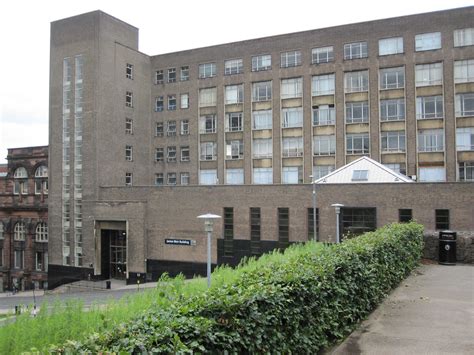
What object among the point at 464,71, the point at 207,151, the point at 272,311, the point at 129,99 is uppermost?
the point at 464,71

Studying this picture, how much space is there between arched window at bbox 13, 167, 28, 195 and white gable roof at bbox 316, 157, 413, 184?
146ft

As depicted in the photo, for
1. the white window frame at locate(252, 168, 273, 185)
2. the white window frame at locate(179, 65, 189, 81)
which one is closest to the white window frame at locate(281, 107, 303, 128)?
the white window frame at locate(252, 168, 273, 185)

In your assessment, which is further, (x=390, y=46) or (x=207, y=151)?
(x=207, y=151)

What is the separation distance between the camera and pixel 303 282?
862 cm

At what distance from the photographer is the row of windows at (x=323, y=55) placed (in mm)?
48375

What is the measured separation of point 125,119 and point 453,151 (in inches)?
1515

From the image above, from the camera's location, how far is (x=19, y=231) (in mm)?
64625

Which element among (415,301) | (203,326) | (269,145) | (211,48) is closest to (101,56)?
(211,48)

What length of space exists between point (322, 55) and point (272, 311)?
165 ft

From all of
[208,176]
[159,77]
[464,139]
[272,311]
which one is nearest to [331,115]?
[464,139]

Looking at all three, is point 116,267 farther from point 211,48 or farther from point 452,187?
point 452,187

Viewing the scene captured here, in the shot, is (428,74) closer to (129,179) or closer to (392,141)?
(392,141)

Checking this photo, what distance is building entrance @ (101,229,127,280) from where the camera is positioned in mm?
51438

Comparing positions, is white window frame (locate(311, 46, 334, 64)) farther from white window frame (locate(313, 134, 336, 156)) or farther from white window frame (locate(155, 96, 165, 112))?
white window frame (locate(155, 96, 165, 112))
